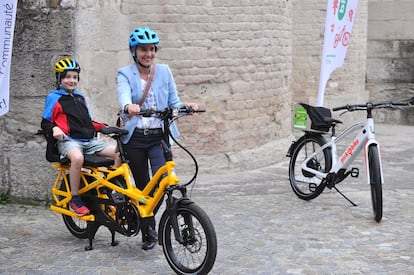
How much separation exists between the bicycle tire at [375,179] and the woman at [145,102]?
178 centimetres

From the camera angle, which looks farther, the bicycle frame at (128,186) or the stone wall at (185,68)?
the stone wall at (185,68)

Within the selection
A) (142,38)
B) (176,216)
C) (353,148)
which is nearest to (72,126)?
(142,38)

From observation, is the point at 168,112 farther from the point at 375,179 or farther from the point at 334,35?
the point at 334,35

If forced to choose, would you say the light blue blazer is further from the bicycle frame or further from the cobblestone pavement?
the cobblestone pavement

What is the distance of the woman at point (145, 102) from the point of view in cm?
459

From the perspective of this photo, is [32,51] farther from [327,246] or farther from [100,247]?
[327,246]

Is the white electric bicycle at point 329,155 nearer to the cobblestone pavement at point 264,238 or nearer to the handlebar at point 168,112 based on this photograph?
the cobblestone pavement at point 264,238

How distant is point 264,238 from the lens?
16.8 ft

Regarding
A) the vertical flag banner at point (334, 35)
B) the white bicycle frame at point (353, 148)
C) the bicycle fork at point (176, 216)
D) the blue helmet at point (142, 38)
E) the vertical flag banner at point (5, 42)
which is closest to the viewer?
the bicycle fork at point (176, 216)

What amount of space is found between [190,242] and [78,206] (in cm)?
109

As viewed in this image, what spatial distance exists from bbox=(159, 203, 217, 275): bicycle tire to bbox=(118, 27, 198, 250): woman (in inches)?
9.8

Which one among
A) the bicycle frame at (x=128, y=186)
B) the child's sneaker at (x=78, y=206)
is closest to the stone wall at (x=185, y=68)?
the bicycle frame at (x=128, y=186)

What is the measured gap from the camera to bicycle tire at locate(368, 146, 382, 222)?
542 centimetres

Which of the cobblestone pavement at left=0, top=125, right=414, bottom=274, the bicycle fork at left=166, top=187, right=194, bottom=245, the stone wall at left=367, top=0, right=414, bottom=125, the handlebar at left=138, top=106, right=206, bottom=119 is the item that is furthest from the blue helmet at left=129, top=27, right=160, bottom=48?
the stone wall at left=367, top=0, right=414, bottom=125
